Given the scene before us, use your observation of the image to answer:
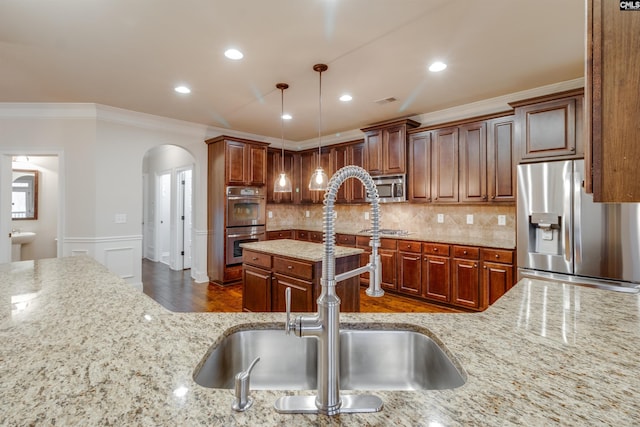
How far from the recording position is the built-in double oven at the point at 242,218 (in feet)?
16.0

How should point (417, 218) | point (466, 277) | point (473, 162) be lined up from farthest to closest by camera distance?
point (417, 218) → point (473, 162) → point (466, 277)

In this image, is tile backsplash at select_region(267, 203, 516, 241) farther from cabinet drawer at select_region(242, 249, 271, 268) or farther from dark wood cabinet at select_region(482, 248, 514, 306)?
cabinet drawer at select_region(242, 249, 271, 268)

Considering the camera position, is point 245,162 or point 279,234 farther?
point 279,234

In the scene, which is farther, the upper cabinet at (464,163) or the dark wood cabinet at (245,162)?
the dark wood cabinet at (245,162)

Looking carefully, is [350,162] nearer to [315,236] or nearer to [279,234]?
[315,236]

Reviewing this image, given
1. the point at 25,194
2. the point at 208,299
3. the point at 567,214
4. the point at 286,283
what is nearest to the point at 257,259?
the point at 286,283

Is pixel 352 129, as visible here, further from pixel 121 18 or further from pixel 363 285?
pixel 121 18

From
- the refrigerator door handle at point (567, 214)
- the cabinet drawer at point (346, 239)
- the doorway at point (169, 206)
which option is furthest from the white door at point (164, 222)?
the refrigerator door handle at point (567, 214)

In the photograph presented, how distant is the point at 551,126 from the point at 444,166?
48.7 inches

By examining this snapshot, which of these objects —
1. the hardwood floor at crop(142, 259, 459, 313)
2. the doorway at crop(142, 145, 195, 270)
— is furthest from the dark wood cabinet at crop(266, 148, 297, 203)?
the hardwood floor at crop(142, 259, 459, 313)

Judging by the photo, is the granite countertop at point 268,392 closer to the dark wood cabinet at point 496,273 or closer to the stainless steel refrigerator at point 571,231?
the stainless steel refrigerator at point 571,231

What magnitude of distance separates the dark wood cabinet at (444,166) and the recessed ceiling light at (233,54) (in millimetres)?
2707

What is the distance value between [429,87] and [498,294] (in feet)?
7.90

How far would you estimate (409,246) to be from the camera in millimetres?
4137
